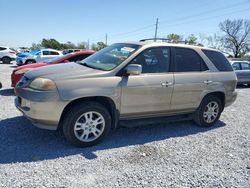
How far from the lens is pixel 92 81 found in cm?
364

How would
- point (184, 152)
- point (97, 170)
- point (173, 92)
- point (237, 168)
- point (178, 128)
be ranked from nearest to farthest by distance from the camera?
point (97, 170), point (237, 168), point (184, 152), point (173, 92), point (178, 128)

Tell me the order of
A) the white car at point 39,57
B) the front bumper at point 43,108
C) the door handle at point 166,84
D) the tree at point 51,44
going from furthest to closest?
the tree at point 51,44 < the white car at point 39,57 < the door handle at point 166,84 < the front bumper at point 43,108

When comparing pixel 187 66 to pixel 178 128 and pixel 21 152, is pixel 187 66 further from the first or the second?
pixel 21 152

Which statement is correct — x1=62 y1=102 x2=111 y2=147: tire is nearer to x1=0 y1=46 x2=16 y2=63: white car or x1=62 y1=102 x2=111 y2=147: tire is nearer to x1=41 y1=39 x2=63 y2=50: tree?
x1=0 y1=46 x2=16 y2=63: white car

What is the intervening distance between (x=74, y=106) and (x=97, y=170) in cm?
107

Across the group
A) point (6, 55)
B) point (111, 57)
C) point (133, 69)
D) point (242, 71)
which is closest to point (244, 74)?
point (242, 71)

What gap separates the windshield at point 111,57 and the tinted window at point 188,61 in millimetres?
897

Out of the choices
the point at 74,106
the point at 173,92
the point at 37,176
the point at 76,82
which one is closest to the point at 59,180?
the point at 37,176

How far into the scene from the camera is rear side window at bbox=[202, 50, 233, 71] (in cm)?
501

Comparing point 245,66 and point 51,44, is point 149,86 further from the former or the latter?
point 51,44

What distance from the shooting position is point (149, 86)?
13.4ft

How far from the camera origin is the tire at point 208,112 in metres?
4.99

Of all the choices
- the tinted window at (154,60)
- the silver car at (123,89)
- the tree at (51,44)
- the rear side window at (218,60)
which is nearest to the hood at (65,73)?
the silver car at (123,89)

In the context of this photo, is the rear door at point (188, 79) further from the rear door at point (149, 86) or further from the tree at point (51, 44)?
the tree at point (51, 44)
